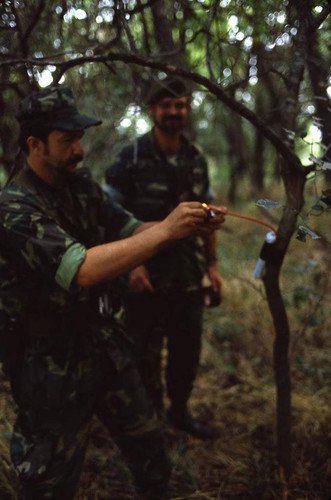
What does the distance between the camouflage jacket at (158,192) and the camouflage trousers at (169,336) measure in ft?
0.44

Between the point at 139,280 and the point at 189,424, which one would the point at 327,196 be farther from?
the point at 189,424

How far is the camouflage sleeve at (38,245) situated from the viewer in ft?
5.12

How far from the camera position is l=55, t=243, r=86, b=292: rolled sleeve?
1.55 meters

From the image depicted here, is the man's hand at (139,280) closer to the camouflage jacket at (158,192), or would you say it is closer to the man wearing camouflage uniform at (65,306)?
the camouflage jacket at (158,192)

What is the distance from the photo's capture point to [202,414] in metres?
3.25

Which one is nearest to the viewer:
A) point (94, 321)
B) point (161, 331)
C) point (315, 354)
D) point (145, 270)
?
point (94, 321)

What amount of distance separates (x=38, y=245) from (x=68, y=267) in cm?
15

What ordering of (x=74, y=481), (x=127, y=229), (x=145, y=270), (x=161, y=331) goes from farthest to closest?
(x=161, y=331) → (x=145, y=270) → (x=127, y=229) → (x=74, y=481)

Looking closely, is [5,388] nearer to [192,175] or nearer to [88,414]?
[88,414]

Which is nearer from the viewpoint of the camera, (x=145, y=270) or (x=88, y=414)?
(x=88, y=414)

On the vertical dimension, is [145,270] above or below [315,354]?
above

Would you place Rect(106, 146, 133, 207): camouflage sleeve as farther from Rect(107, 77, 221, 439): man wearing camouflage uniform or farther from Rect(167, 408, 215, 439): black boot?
Rect(167, 408, 215, 439): black boot

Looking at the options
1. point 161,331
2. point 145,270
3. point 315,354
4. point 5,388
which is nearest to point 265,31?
point 145,270

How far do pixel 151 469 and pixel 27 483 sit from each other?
26.2 inches
